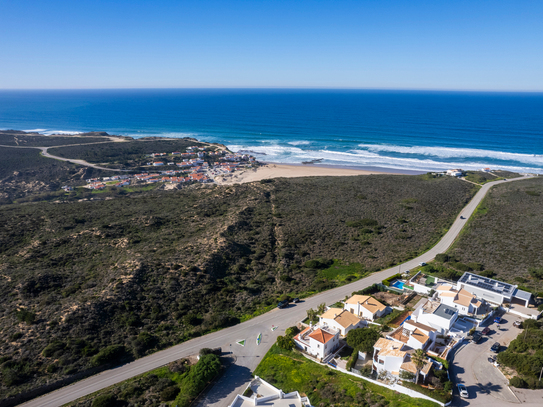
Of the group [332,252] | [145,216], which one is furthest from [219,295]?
[145,216]

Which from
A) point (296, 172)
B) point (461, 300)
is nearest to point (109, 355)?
point (461, 300)

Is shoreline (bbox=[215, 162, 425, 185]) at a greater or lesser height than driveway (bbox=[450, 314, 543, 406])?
greater

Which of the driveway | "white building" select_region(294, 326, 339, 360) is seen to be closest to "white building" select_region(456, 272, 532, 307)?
the driveway

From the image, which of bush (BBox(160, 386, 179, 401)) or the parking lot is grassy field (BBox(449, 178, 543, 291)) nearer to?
the parking lot

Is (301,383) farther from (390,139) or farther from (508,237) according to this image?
(390,139)

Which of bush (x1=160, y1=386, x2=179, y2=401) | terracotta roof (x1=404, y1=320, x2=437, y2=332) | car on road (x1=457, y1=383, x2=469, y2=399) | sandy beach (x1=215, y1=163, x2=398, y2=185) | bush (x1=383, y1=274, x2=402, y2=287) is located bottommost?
bush (x1=160, y1=386, x2=179, y2=401)

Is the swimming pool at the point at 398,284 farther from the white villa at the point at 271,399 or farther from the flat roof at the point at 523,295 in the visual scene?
the white villa at the point at 271,399

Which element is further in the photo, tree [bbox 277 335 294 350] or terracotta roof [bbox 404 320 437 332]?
tree [bbox 277 335 294 350]

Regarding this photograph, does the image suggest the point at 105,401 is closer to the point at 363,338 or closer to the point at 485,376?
the point at 363,338
